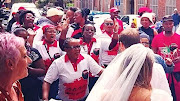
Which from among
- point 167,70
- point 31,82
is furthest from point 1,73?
point 167,70

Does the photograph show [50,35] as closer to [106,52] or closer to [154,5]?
[106,52]

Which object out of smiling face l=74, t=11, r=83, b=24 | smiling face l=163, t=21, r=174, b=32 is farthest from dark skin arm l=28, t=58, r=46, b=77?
smiling face l=163, t=21, r=174, b=32

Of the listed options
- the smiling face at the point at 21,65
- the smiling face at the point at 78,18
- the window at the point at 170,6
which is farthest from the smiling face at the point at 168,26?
the window at the point at 170,6

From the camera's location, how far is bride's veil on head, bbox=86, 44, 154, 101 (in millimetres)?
2879

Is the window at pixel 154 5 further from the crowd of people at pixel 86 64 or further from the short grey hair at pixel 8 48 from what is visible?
the short grey hair at pixel 8 48

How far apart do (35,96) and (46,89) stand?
565mm

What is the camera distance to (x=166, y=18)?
20.7ft

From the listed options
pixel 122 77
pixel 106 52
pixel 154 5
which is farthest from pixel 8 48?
pixel 154 5

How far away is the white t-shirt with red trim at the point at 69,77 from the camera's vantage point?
15.9ft

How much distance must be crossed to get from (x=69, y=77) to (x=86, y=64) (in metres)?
0.33

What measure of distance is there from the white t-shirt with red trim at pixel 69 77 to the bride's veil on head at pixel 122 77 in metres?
1.72

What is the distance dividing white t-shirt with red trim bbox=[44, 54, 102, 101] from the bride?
1816 mm

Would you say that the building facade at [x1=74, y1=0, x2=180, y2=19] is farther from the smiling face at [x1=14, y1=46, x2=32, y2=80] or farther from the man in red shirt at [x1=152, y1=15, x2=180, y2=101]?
the smiling face at [x1=14, y1=46, x2=32, y2=80]

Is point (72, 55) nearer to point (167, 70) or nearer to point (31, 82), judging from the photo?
point (31, 82)
